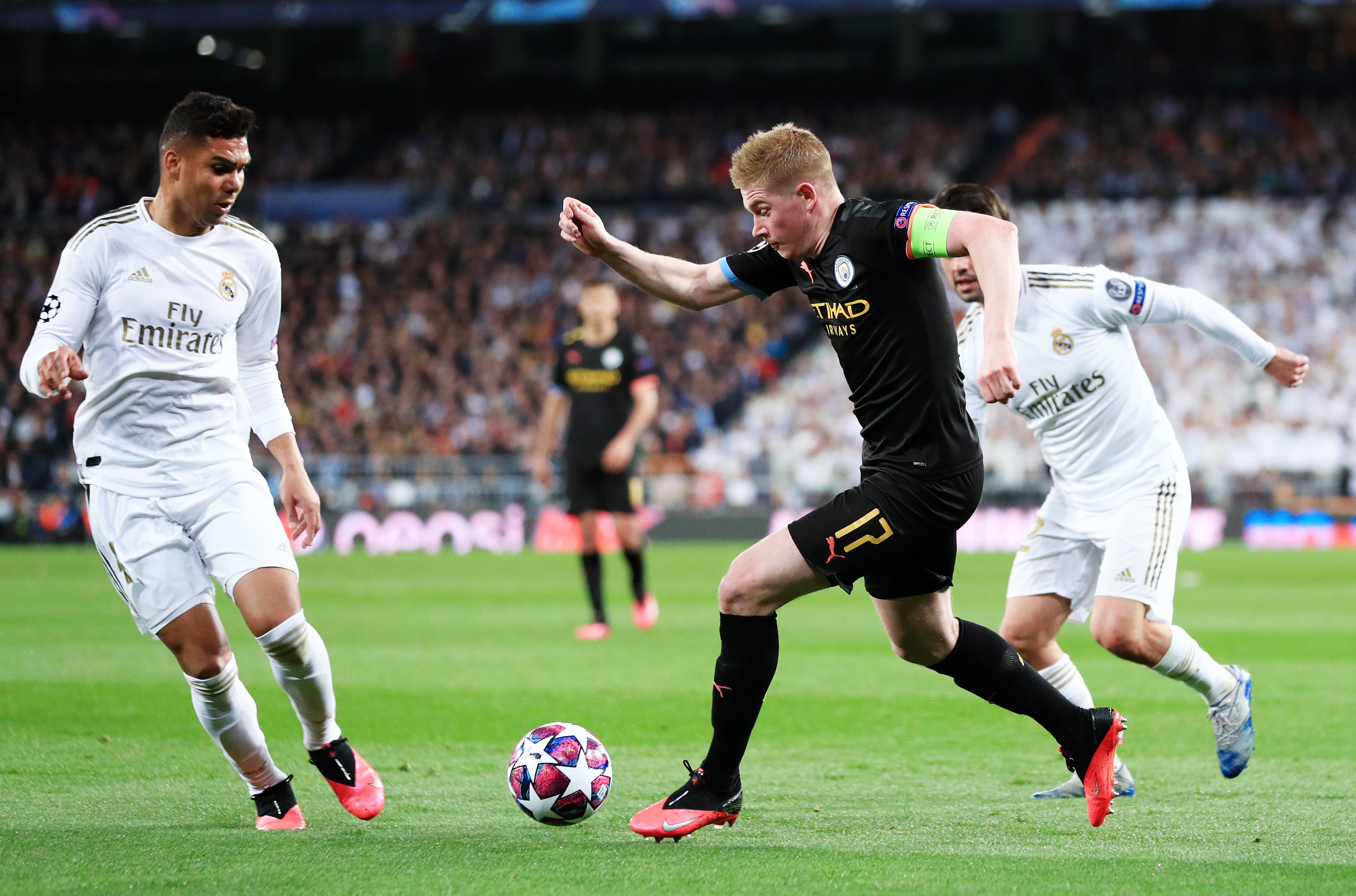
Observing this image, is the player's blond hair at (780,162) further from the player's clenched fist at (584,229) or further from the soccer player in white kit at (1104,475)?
the soccer player in white kit at (1104,475)

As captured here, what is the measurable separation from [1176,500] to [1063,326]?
2.68 ft

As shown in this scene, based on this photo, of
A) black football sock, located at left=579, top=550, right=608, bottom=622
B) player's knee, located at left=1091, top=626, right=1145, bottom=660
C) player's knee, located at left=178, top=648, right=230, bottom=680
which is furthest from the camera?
black football sock, located at left=579, top=550, right=608, bottom=622

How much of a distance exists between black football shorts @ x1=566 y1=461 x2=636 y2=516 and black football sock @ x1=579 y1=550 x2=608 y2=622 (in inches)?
16.5

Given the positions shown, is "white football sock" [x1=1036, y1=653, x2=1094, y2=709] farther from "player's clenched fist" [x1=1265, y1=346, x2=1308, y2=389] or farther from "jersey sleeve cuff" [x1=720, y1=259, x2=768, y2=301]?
"jersey sleeve cuff" [x1=720, y1=259, x2=768, y2=301]

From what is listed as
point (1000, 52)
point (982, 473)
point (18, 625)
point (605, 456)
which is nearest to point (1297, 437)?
point (1000, 52)

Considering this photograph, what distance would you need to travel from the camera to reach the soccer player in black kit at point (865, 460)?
454 centimetres

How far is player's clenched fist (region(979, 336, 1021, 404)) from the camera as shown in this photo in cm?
402

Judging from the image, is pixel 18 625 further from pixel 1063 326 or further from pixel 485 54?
pixel 485 54

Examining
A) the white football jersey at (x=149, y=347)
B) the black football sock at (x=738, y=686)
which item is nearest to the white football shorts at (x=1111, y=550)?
the black football sock at (x=738, y=686)

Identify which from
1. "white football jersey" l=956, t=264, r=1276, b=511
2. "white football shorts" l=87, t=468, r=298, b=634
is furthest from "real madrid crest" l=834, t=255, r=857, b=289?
"white football shorts" l=87, t=468, r=298, b=634

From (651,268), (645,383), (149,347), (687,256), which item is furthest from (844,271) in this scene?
(687,256)

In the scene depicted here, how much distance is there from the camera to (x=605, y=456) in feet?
37.0

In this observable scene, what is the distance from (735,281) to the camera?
16.4 ft

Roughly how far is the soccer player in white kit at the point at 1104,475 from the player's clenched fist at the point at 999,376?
4.73ft
